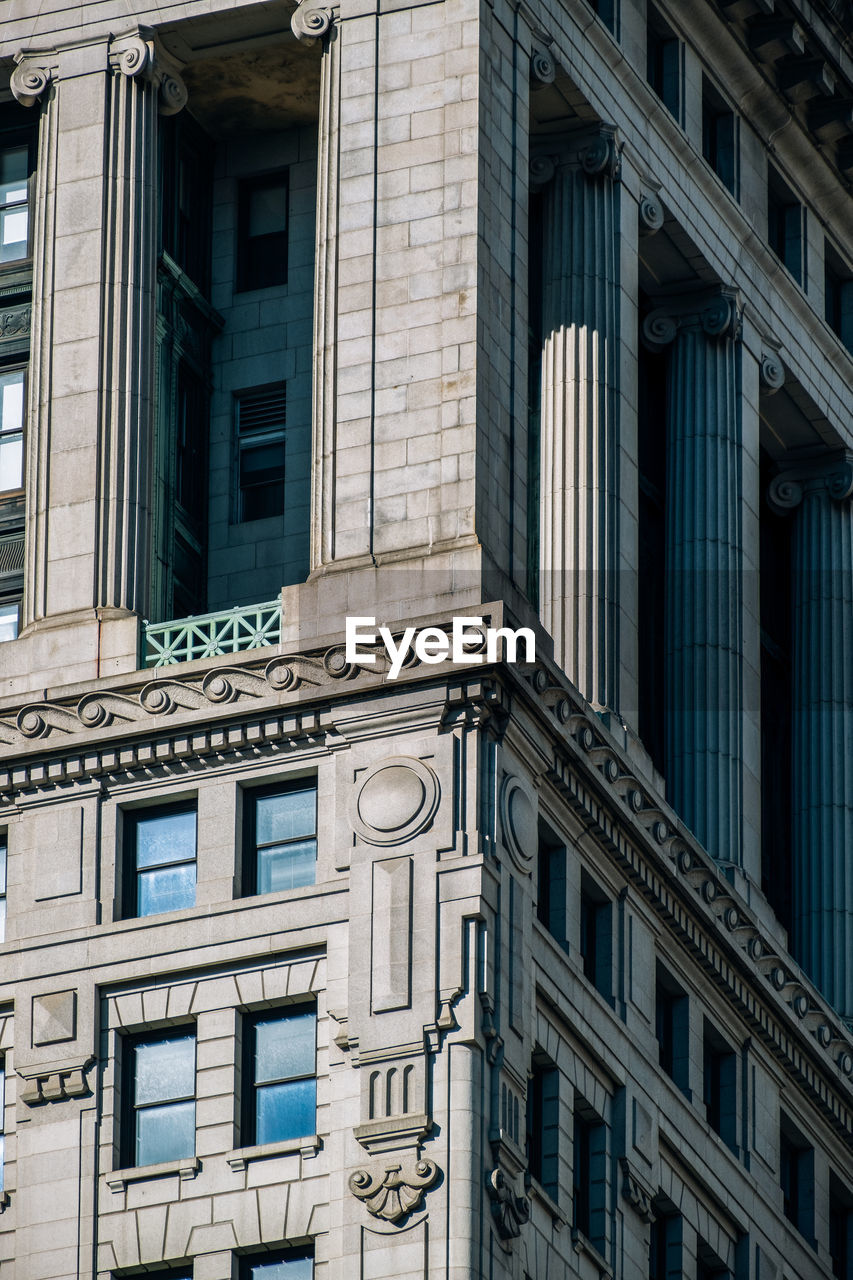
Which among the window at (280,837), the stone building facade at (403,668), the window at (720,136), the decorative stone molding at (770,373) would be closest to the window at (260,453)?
the stone building facade at (403,668)

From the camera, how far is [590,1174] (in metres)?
90.1

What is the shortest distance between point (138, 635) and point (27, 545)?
12.8 feet

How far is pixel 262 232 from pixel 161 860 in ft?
57.2

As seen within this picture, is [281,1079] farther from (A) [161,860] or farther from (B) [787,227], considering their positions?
(B) [787,227]

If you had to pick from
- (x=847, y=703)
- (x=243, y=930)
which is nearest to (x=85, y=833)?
(x=243, y=930)

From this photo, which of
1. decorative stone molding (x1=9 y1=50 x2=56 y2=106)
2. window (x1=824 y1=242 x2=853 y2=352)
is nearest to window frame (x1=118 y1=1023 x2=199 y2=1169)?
decorative stone molding (x1=9 y1=50 x2=56 y2=106)

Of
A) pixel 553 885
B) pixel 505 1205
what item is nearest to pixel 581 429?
pixel 553 885

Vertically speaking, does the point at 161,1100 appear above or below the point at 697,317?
below

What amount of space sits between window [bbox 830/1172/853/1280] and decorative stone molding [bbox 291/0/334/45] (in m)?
26.8

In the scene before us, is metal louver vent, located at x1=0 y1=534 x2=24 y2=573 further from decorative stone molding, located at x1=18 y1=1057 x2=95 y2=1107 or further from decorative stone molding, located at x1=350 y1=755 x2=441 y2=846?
decorative stone molding, located at x1=18 y1=1057 x2=95 y2=1107

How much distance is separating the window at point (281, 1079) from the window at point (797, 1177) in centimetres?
1772

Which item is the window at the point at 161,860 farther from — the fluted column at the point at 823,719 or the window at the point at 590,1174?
the fluted column at the point at 823,719

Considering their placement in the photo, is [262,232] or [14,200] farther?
[262,232]

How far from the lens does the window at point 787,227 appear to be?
113 metres
